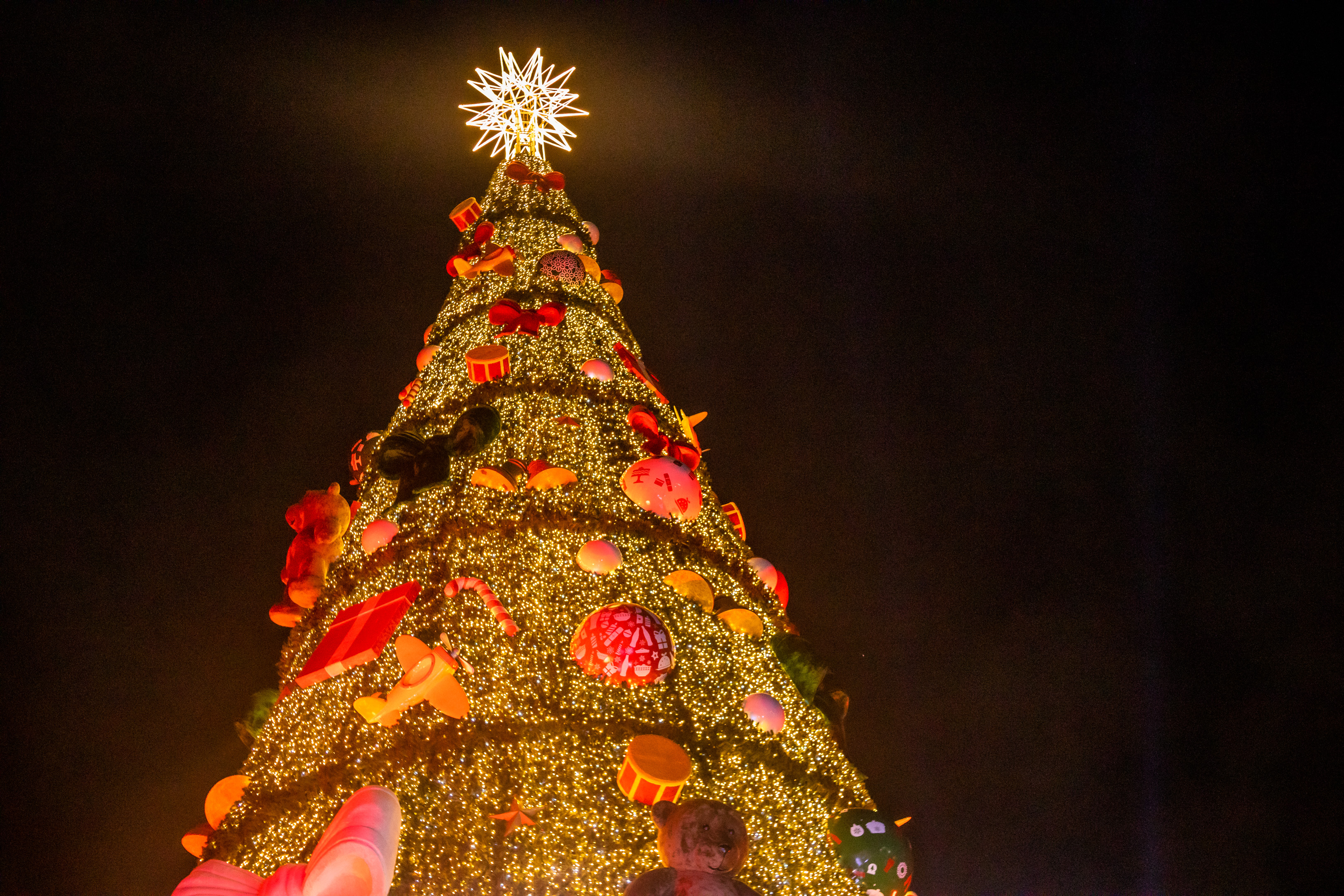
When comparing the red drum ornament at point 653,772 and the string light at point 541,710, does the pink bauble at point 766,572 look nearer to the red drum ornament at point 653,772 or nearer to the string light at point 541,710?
the string light at point 541,710

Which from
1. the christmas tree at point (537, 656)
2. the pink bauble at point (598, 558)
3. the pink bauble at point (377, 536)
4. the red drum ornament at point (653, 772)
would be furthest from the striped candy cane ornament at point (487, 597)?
the red drum ornament at point (653, 772)

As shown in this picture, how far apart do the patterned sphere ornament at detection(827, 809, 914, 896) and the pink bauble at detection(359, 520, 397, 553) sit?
1.87 meters

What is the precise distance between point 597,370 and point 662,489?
2.56 feet

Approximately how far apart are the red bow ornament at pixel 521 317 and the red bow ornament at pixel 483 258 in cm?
40

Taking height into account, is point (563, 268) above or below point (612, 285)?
below

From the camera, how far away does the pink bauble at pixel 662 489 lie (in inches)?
116

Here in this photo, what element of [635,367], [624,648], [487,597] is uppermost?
[635,367]

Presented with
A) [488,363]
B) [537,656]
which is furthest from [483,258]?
[537,656]

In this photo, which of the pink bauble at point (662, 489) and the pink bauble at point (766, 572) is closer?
the pink bauble at point (662, 489)

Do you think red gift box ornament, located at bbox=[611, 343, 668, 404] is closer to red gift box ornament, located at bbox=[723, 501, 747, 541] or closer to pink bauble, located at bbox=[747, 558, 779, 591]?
red gift box ornament, located at bbox=[723, 501, 747, 541]

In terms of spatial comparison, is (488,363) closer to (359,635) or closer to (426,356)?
(426,356)

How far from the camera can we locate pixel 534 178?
459cm

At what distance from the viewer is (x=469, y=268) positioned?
4.09 meters

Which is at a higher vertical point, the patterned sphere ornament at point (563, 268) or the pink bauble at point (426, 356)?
A: the patterned sphere ornament at point (563, 268)
